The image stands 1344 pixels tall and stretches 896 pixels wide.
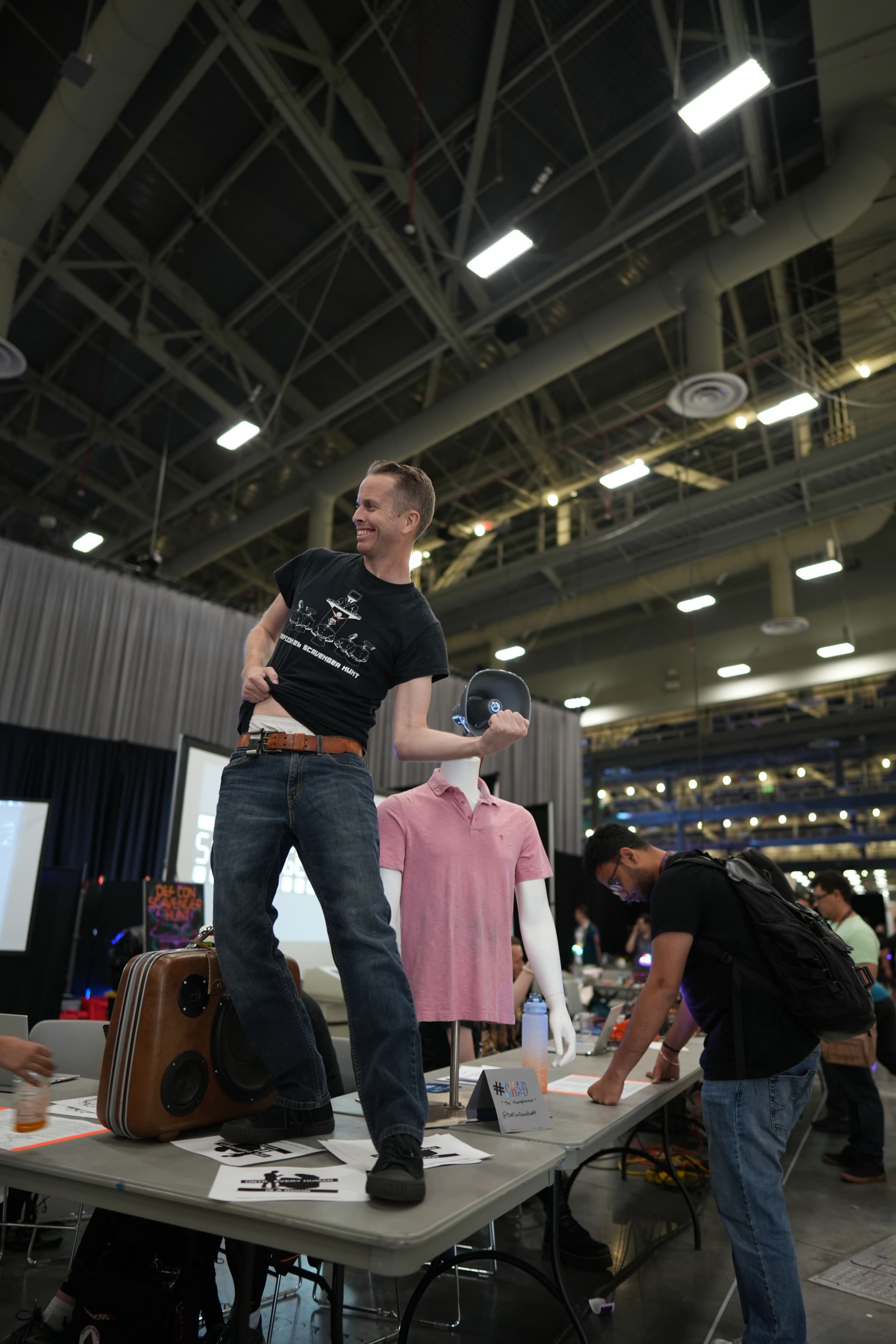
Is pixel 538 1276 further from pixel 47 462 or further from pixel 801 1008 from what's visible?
pixel 47 462

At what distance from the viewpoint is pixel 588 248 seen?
23.8 feet

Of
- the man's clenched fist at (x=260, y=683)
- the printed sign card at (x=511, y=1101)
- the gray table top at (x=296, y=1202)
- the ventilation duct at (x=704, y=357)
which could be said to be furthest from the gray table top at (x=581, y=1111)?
the ventilation duct at (x=704, y=357)

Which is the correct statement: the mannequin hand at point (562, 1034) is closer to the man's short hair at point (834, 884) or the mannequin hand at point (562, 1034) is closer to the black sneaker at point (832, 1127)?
the man's short hair at point (834, 884)

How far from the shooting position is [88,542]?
1151 centimetres

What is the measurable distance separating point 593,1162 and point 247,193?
780cm

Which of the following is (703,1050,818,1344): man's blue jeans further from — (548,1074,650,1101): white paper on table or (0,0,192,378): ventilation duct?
Answer: (0,0,192,378): ventilation duct

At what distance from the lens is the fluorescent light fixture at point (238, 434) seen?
8.48m

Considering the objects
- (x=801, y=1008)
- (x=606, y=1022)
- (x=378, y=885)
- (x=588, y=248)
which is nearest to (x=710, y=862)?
(x=801, y=1008)

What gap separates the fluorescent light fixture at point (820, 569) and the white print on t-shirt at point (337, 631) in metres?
9.55

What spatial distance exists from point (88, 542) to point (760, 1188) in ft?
37.3

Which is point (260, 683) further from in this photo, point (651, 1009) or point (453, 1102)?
point (651, 1009)

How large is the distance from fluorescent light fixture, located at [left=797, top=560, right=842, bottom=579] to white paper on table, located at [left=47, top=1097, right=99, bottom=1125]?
990cm

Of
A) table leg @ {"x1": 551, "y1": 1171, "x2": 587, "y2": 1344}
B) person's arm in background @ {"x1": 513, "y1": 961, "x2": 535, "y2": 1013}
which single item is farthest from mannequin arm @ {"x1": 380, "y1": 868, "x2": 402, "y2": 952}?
person's arm in background @ {"x1": 513, "y1": 961, "x2": 535, "y2": 1013}

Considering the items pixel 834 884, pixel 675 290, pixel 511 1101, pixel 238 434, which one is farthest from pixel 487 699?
pixel 238 434
